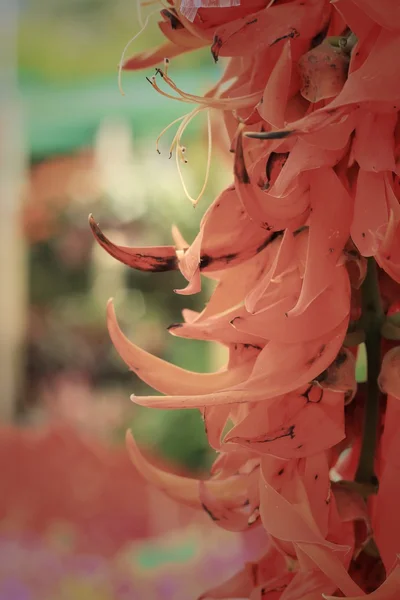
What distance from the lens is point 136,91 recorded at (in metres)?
1.26

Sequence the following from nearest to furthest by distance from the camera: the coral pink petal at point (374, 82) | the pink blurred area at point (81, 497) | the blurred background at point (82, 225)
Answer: the coral pink petal at point (374, 82), the pink blurred area at point (81, 497), the blurred background at point (82, 225)

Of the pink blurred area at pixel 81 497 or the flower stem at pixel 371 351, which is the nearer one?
the flower stem at pixel 371 351

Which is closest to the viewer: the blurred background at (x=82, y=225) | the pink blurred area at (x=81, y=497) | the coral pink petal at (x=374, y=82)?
the coral pink petal at (x=374, y=82)

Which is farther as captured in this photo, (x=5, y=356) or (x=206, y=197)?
(x=5, y=356)

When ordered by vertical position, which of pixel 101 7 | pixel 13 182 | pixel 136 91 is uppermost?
pixel 101 7

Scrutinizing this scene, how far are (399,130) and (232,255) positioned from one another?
67 millimetres

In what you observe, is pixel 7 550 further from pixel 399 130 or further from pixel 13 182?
pixel 399 130

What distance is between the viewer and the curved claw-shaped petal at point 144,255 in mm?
243

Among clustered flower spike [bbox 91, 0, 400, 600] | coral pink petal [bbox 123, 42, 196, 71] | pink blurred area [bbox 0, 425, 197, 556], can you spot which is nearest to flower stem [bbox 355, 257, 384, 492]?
clustered flower spike [bbox 91, 0, 400, 600]

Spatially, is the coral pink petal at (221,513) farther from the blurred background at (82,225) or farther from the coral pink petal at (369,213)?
the blurred background at (82,225)

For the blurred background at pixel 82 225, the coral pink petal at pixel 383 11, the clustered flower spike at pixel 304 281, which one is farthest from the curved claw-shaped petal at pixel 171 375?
the blurred background at pixel 82 225

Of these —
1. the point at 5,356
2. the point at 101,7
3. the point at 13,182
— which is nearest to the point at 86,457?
the point at 5,356

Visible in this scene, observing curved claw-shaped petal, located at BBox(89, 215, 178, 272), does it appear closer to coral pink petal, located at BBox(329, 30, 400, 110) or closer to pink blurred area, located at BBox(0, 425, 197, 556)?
coral pink petal, located at BBox(329, 30, 400, 110)

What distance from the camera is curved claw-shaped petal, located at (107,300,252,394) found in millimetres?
243
